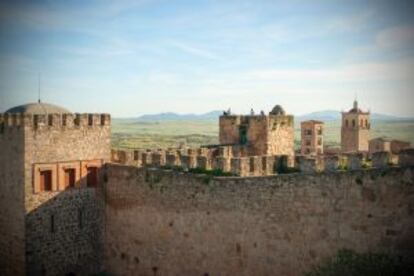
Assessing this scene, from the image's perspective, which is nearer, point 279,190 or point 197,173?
point 279,190

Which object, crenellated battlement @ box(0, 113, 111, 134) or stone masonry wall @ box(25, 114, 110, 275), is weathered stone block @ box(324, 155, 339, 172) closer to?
stone masonry wall @ box(25, 114, 110, 275)

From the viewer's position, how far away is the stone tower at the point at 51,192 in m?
17.1

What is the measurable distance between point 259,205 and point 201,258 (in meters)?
2.84

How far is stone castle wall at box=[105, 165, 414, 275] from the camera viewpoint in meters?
13.1

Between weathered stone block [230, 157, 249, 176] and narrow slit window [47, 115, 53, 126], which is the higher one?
narrow slit window [47, 115, 53, 126]

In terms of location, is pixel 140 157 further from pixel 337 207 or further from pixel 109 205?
pixel 337 207

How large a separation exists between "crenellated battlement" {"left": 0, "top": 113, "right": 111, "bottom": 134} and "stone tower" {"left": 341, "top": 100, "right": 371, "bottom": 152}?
5197 centimetres

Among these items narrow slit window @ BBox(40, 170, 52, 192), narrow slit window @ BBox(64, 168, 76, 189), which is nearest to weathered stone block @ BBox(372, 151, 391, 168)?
narrow slit window @ BBox(64, 168, 76, 189)

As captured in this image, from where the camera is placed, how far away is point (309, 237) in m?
14.2

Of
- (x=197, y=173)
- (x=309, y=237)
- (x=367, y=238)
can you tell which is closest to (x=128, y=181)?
(x=197, y=173)

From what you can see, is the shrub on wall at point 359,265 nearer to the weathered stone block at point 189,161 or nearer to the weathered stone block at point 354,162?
the weathered stone block at point 354,162

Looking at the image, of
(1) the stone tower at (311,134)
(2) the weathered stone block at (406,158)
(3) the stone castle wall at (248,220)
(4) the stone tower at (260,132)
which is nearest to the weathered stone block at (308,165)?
(3) the stone castle wall at (248,220)

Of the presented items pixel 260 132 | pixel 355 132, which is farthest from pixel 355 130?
pixel 260 132

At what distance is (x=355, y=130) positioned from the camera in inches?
2655
